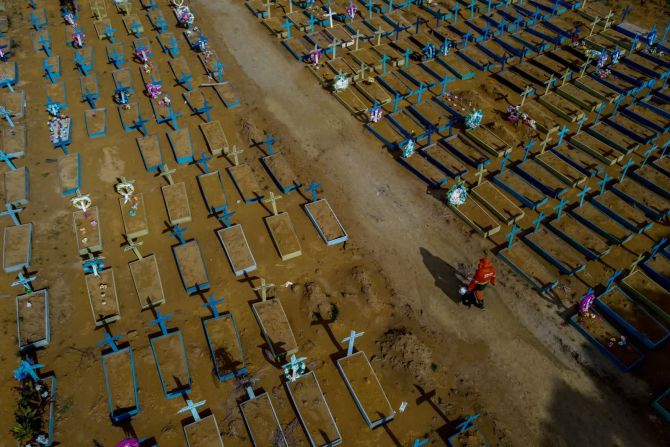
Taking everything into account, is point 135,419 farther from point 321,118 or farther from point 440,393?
point 321,118

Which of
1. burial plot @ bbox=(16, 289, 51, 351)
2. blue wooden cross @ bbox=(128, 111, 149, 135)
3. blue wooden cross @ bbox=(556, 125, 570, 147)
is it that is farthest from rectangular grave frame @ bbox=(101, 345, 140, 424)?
blue wooden cross @ bbox=(556, 125, 570, 147)

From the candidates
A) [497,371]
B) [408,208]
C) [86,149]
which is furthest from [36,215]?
[497,371]

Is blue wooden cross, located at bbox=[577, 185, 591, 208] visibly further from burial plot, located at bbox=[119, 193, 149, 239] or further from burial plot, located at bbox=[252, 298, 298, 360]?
burial plot, located at bbox=[119, 193, 149, 239]

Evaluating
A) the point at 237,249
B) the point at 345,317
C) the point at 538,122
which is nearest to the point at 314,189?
the point at 237,249

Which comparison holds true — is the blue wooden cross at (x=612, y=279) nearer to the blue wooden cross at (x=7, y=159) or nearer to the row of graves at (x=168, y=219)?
the row of graves at (x=168, y=219)

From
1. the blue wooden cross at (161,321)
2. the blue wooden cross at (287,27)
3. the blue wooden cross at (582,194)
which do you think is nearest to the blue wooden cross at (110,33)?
the blue wooden cross at (287,27)

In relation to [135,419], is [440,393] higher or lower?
lower

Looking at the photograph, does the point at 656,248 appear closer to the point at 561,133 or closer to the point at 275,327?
the point at 561,133
